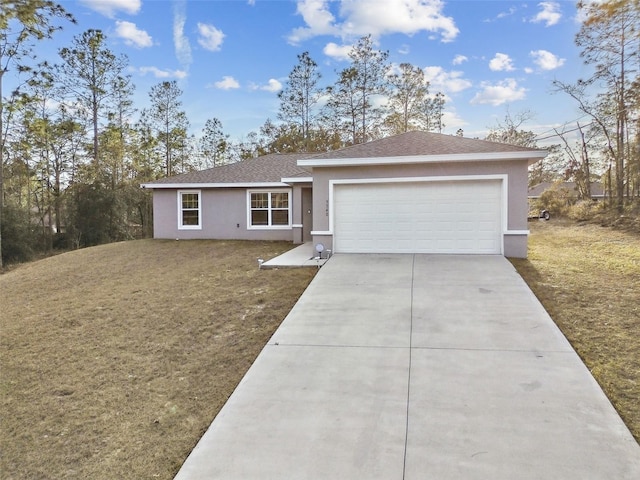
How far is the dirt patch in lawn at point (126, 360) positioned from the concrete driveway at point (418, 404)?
1.46 feet

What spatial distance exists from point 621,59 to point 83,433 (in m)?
23.3

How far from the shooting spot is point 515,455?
3299mm

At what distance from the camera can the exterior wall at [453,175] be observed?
10148 mm

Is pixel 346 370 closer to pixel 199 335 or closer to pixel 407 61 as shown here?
pixel 199 335

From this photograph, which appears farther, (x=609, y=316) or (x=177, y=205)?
(x=177, y=205)

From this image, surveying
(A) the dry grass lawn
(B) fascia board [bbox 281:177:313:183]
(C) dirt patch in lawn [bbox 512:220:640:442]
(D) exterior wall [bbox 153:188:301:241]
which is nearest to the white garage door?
(C) dirt patch in lawn [bbox 512:220:640:442]

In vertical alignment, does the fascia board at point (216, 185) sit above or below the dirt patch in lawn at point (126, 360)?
above

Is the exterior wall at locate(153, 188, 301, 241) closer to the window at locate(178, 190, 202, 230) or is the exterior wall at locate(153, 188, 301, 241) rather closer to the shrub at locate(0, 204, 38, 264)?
the window at locate(178, 190, 202, 230)

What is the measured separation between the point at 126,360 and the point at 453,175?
8399 mm

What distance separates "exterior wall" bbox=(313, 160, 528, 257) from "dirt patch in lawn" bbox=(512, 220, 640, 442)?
2.43ft

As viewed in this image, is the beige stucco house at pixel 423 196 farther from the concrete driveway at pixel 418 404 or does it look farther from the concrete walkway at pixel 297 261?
the concrete driveway at pixel 418 404

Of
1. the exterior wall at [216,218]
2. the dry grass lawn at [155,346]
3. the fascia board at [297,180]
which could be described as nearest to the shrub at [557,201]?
the dry grass lawn at [155,346]

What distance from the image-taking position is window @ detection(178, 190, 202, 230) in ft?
55.5

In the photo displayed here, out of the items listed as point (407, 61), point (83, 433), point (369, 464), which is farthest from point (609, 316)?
point (407, 61)
